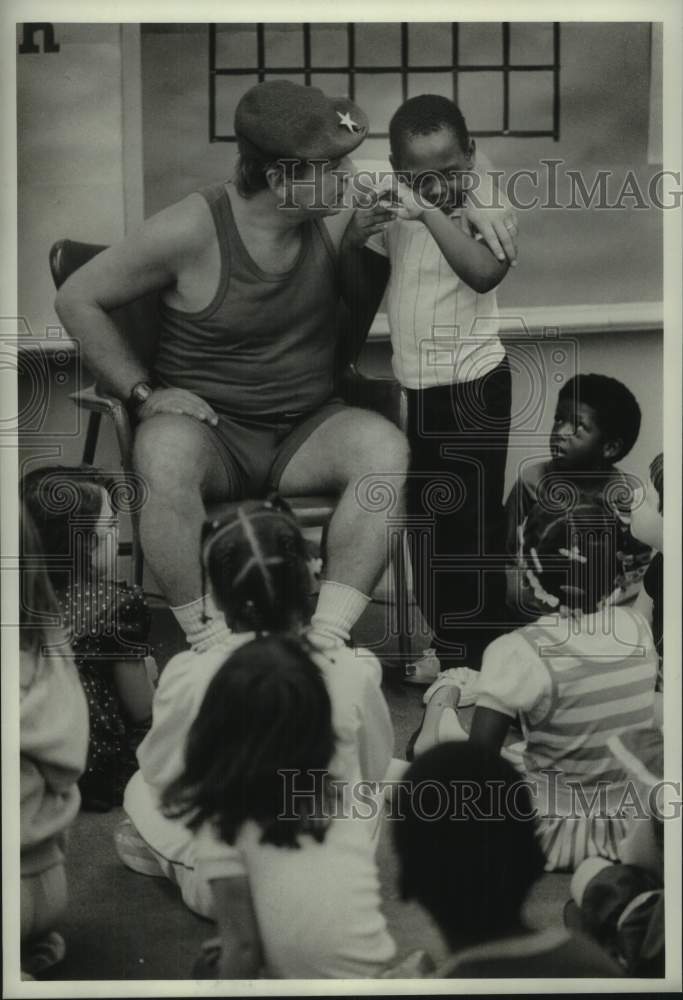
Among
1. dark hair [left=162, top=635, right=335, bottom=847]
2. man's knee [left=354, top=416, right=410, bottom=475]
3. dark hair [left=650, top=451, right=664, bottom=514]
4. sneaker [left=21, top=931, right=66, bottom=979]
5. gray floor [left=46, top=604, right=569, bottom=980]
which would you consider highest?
man's knee [left=354, top=416, right=410, bottom=475]

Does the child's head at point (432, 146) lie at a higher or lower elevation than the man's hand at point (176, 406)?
higher

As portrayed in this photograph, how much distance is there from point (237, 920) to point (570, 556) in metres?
1.17

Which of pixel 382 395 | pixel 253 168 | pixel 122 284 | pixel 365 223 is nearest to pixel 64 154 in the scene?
pixel 122 284

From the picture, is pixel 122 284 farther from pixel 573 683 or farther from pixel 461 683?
pixel 573 683

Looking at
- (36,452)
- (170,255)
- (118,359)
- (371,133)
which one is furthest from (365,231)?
(36,452)

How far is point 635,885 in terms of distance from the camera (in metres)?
3.00

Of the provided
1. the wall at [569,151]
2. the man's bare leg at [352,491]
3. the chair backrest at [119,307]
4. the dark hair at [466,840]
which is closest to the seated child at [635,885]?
the dark hair at [466,840]

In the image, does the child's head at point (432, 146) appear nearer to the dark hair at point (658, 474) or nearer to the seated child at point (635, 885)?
the dark hair at point (658, 474)

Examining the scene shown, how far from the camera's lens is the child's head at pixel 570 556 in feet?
9.91

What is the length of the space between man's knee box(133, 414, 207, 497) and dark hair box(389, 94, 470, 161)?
0.83 meters

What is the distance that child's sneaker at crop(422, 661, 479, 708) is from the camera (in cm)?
302

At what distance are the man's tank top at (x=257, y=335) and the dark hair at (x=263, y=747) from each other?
23.9 inches

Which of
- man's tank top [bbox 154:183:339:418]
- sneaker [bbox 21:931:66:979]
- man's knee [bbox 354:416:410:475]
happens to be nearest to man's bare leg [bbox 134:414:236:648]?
man's tank top [bbox 154:183:339:418]

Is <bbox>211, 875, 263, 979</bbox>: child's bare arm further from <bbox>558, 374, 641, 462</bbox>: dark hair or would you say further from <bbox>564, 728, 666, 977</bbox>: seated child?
<bbox>558, 374, 641, 462</bbox>: dark hair
